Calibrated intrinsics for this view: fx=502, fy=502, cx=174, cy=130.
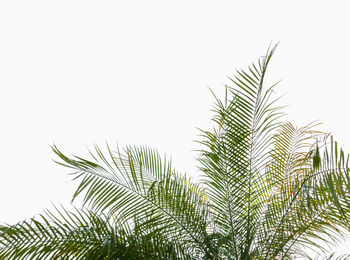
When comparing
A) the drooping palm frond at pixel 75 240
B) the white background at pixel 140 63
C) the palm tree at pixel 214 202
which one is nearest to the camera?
the drooping palm frond at pixel 75 240

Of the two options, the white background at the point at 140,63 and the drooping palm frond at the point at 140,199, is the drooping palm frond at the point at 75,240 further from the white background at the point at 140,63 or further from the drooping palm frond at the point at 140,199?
Answer: the white background at the point at 140,63

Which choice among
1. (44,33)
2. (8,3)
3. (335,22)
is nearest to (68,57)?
(44,33)

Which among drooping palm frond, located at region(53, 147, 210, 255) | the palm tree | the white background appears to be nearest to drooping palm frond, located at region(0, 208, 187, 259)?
the palm tree

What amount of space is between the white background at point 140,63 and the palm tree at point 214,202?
327cm

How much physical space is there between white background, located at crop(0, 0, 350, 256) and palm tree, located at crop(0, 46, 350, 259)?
3.27 meters

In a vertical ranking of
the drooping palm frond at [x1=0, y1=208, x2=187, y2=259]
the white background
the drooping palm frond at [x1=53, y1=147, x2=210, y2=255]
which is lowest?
the drooping palm frond at [x1=0, y1=208, x2=187, y2=259]

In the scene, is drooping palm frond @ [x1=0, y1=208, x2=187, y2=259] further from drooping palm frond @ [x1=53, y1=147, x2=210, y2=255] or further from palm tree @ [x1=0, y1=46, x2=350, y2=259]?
drooping palm frond @ [x1=53, y1=147, x2=210, y2=255]

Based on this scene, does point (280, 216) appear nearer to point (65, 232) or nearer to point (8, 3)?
point (65, 232)

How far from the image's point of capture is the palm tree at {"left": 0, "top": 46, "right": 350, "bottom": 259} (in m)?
3.66

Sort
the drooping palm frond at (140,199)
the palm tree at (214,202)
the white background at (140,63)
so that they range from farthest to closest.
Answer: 1. the white background at (140,63)
2. the drooping palm frond at (140,199)
3. the palm tree at (214,202)

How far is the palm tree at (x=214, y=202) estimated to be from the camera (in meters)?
3.66

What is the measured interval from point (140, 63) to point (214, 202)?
200 inches

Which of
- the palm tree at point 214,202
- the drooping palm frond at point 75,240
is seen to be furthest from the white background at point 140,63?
the drooping palm frond at point 75,240

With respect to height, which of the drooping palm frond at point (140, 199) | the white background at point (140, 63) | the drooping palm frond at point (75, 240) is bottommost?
the drooping palm frond at point (75, 240)
